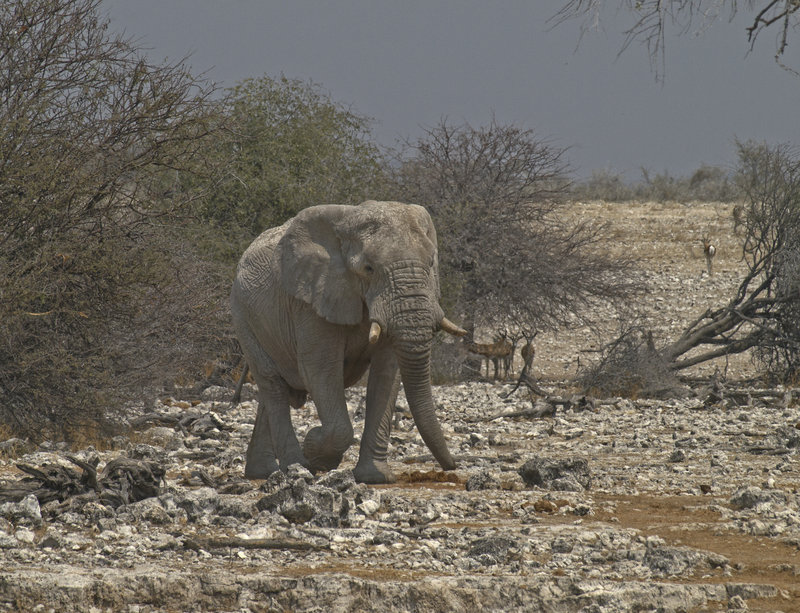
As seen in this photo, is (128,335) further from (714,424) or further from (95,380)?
(714,424)

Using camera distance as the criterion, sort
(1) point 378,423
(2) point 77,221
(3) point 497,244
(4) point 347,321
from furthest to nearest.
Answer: (3) point 497,244
(2) point 77,221
(1) point 378,423
(4) point 347,321

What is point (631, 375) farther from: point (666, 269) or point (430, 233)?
point (666, 269)

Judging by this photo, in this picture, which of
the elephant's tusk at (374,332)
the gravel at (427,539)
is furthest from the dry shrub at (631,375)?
the elephant's tusk at (374,332)

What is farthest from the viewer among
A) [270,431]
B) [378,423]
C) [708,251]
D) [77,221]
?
[708,251]

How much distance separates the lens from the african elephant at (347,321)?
782cm

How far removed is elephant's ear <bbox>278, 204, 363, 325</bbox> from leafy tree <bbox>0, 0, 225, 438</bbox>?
347 centimetres

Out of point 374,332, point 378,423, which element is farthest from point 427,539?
point 378,423

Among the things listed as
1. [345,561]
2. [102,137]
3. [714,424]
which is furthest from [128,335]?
[345,561]

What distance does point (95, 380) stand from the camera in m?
12.2

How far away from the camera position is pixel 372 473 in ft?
27.5

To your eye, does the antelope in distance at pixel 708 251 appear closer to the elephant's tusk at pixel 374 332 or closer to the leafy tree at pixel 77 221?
the leafy tree at pixel 77 221

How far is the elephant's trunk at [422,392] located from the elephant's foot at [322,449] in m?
0.56

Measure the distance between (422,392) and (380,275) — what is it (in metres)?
1.03

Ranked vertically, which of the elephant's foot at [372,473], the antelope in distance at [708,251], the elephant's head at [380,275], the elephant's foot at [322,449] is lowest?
the elephant's foot at [372,473]
